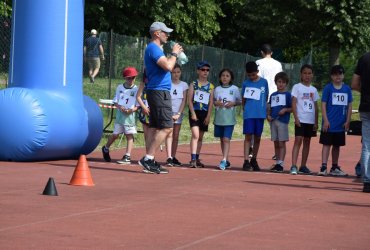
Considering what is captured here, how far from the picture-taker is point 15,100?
52.5 feet

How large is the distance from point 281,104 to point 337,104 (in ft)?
3.29

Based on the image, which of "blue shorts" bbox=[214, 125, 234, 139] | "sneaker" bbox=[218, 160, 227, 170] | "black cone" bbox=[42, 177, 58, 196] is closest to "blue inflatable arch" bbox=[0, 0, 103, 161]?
"blue shorts" bbox=[214, 125, 234, 139]

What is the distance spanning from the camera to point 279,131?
17.0 m

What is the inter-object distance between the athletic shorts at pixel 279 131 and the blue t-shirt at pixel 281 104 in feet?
0.25

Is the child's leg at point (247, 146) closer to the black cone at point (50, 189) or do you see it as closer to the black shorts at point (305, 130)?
the black shorts at point (305, 130)

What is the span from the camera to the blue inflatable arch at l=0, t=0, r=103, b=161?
52.1ft

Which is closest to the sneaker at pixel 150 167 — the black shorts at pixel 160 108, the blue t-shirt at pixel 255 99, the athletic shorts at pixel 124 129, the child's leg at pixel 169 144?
the black shorts at pixel 160 108

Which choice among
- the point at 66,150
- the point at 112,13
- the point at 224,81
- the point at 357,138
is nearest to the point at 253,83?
the point at 224,81

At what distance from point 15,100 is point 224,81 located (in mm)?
3481

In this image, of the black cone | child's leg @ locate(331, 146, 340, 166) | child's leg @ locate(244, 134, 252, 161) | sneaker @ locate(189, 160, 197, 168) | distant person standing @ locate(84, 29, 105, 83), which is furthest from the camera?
distant person standing @ locate(84, 29, 105, 83)

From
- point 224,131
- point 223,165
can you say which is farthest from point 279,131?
point 223,165

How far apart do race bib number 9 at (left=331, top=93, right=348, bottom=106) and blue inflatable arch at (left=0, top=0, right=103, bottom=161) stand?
3855 mm

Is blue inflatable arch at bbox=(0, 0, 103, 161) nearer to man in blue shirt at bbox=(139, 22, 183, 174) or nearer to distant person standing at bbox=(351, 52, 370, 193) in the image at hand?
man in blue shirt at bbox=(139, 22, 183, 174)

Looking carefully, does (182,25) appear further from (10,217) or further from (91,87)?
(10,217)
